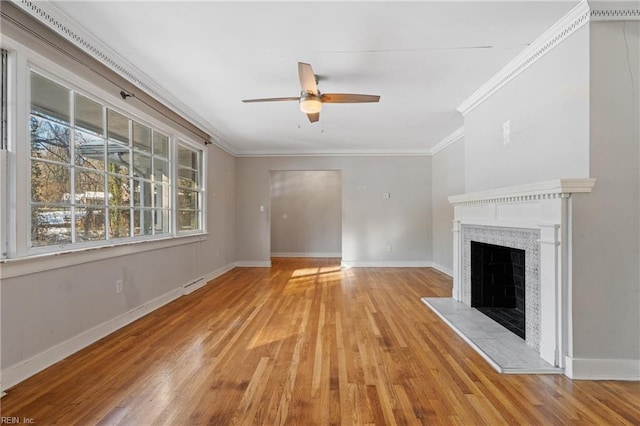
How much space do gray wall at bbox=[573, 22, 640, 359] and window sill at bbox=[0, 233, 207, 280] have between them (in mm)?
3562

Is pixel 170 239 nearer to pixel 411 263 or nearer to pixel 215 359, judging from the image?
pixel 215 359

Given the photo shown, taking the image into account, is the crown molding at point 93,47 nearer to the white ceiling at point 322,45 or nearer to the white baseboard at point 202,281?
the white ceiling at point 322,45

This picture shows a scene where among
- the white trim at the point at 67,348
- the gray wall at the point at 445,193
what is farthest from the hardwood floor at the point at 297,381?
the gray wall at the point at 445,193

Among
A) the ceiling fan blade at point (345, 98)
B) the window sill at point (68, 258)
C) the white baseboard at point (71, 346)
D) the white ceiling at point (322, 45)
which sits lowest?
the white baseboard at point (71, 346)

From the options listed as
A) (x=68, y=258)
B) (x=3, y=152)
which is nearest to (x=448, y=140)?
(x=68, y=258)

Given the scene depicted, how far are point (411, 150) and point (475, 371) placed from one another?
4.99m

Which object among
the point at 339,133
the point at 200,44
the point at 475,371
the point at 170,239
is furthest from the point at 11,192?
the point at 339,133

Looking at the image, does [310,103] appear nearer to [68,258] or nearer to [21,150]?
[21,150]

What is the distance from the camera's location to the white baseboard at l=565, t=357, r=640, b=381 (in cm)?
208

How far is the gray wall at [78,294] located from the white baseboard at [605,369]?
3.55 meters

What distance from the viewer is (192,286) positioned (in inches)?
177

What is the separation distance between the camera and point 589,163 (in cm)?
206

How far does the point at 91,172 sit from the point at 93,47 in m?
0.99

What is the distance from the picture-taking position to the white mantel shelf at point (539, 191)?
2.05 m
